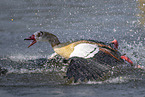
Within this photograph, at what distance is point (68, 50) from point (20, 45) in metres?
4.16

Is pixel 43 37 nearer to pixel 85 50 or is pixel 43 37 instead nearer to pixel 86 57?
pixel 85 50

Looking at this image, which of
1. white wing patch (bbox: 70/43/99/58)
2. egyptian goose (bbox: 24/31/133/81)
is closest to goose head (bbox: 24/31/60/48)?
egyptian goose (bbox: 24/31/133/81)

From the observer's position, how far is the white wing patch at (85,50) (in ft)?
17.6

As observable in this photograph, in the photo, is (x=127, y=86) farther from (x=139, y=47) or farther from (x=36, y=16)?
(x=36, y=16)

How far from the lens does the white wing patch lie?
538 cm

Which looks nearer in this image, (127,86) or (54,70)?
(127,86)

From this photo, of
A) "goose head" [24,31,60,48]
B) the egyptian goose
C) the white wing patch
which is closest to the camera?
the egyptian goose

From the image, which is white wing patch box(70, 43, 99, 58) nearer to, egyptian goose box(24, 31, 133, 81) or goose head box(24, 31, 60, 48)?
egyptian goose box(24, 31, 133, 81)

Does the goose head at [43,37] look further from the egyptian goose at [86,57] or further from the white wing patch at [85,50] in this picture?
the white wing patch at [85,50]

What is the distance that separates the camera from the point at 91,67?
495 cm

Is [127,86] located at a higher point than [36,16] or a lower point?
lower

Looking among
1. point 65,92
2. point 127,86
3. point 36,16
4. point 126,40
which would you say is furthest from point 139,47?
point 36,16

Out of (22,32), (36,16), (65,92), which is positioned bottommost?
(65,92)

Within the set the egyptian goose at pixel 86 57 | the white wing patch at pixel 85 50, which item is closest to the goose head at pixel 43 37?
the egyptian goose at pixel 86 57
